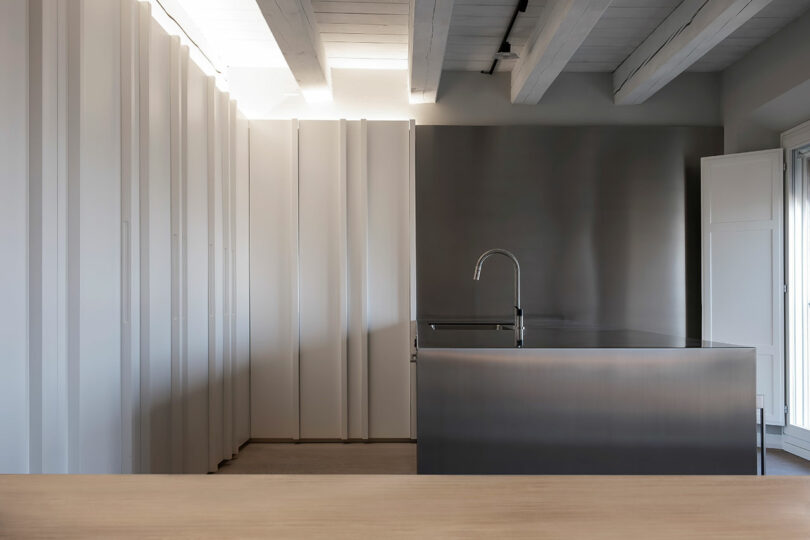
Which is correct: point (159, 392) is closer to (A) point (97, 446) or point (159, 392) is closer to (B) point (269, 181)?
(A) point (97, 446)

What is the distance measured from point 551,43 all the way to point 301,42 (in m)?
1.62

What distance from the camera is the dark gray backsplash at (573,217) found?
4.64 m

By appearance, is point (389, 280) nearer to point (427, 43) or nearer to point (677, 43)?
point (427, 43)

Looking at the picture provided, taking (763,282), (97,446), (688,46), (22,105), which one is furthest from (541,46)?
(97,446)

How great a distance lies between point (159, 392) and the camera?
9.18 feet

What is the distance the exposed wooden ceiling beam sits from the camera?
10.2 ft

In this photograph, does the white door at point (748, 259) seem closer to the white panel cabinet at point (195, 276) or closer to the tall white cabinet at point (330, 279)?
the tall white cabinet at point (330, 279)

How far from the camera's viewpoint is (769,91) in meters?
4.08

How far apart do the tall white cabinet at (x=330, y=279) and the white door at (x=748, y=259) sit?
2.48 metres

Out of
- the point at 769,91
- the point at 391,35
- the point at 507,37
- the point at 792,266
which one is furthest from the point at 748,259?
the point at 391,35

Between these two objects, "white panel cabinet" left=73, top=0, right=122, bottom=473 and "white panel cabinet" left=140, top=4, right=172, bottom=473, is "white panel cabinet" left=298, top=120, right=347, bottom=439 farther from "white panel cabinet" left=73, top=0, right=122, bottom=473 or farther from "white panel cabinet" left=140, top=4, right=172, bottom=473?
"white panel cabinet" left=73, top=0, right=122, bottom=473

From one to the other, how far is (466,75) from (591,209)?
1.58 m

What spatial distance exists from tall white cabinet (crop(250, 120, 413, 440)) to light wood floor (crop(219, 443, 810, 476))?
118 millimetres

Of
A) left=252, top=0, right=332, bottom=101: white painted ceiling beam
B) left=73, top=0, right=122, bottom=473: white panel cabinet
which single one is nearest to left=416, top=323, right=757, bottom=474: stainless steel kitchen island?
left=73, top=0, right=122, bottom=473: white panel cabinet
